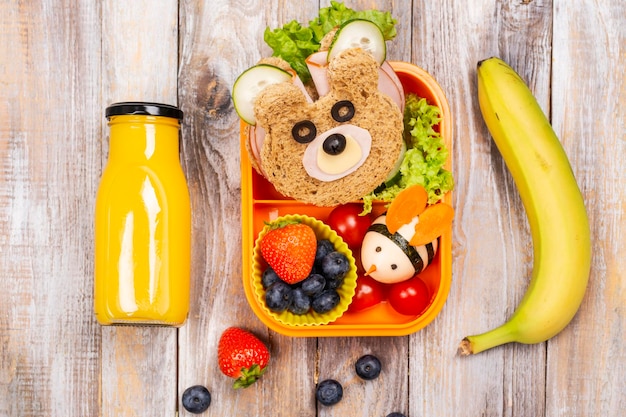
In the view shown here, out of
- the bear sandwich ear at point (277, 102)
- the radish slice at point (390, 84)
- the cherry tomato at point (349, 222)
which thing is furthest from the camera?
the cherry tomato at point (349, 222)

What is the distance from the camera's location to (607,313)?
1326mm

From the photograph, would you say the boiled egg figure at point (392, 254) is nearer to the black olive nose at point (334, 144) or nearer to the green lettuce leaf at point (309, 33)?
the black olive nose at point (334, 144)

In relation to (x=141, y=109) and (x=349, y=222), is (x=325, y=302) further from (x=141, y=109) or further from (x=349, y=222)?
(x=141, y=109)

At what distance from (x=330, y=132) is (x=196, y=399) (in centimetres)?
61

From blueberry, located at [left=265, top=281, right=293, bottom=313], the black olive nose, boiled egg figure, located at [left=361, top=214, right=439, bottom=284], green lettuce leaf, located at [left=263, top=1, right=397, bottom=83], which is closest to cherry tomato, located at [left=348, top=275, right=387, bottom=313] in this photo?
boiled egg figure, located at [left=361, top=214, right=439, bottom=284]

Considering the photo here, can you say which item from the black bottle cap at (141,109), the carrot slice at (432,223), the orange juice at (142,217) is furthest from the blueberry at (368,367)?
the black bottle cap at (141,109)

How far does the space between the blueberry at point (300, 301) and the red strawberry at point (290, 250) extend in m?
0.02

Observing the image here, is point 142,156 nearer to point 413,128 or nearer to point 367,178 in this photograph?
point 367,178

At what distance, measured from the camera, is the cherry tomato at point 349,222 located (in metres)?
1.22

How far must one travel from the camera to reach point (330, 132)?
1080mm

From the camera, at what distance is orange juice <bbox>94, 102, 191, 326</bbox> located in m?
1.13

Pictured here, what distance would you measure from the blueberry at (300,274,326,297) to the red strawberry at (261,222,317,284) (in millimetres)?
13

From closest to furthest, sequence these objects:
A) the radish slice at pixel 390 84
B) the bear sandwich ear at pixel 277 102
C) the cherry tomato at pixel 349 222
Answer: the bear sandwich ear at pixel 277 102 → the radish slice at pixel 390 84 → the cherry tomato at pixel 349 222

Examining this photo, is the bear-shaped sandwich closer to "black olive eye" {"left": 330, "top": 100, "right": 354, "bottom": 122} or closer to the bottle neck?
"black olive eye" {"left": 330, "top": 100, "right": 354, "bottom": 122}
